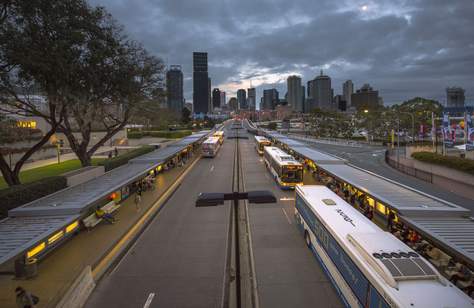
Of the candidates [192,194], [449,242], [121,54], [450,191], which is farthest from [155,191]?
[450,191]

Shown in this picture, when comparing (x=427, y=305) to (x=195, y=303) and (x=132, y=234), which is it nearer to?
(x=195, y=303)

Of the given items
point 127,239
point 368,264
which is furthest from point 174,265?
point 368,264

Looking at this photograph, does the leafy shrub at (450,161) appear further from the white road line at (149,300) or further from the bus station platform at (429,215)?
the white road line at (149,300)

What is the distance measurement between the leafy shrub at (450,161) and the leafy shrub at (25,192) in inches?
1403

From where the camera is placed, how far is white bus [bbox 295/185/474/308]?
7.35 meters

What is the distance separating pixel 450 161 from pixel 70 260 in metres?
34.2

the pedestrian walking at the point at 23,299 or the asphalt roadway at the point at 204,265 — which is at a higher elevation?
the pedestrian walking at the point at 23,299

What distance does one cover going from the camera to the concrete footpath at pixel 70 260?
11.5 m

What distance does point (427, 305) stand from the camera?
691cm

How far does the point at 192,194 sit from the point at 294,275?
16.0 metres

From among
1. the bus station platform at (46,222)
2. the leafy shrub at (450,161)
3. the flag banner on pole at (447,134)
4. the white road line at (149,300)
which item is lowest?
the white road line at (149,300)

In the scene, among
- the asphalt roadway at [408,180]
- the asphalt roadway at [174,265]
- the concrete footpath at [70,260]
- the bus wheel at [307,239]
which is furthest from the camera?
the asphalt roadway at [408,180]

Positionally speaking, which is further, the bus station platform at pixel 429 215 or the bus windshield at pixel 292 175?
the bus windshield at pixel 292 175

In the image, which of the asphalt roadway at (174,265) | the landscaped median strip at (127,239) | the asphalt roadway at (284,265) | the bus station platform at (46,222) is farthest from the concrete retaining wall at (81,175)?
the asphalt roadway at (284,265)
